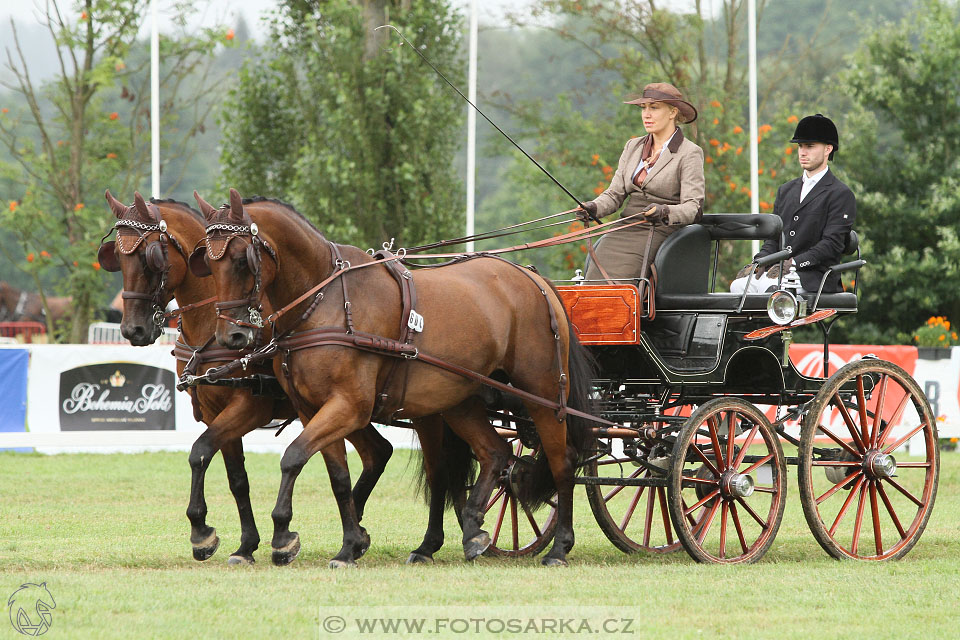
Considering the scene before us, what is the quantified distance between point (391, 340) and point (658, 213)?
1.81 meters

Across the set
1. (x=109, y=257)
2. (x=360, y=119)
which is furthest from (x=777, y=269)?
(x=360, y=119)

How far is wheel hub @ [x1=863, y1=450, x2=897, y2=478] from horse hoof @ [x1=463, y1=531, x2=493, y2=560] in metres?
2.34

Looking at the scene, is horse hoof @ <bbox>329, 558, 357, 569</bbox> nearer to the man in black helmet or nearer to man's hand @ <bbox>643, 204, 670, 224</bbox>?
man's hand @ <bbox>643, 204, 670, 224</bbox>

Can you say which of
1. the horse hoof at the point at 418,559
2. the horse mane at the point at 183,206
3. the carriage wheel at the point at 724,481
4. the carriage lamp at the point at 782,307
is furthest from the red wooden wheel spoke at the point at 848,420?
the horse mane at the point at 183,206

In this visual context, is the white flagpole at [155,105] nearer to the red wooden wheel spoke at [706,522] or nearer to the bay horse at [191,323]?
the bay horse at [191,323]

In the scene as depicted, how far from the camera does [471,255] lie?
24.4ft

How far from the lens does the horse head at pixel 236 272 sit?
6078mm

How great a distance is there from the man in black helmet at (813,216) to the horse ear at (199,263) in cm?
312

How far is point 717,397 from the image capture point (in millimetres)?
7281

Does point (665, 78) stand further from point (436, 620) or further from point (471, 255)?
point (436, 620)

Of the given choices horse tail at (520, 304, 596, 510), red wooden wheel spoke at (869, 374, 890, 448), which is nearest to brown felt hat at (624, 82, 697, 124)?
horse tail at (520, 304, 596, 510)

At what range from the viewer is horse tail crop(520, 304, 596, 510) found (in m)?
7.26

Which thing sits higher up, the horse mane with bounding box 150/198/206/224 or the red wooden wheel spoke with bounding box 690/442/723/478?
the horse mane with bounding box 150/198/206/224

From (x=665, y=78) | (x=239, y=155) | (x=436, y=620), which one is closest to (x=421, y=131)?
(x=239, y=155)
